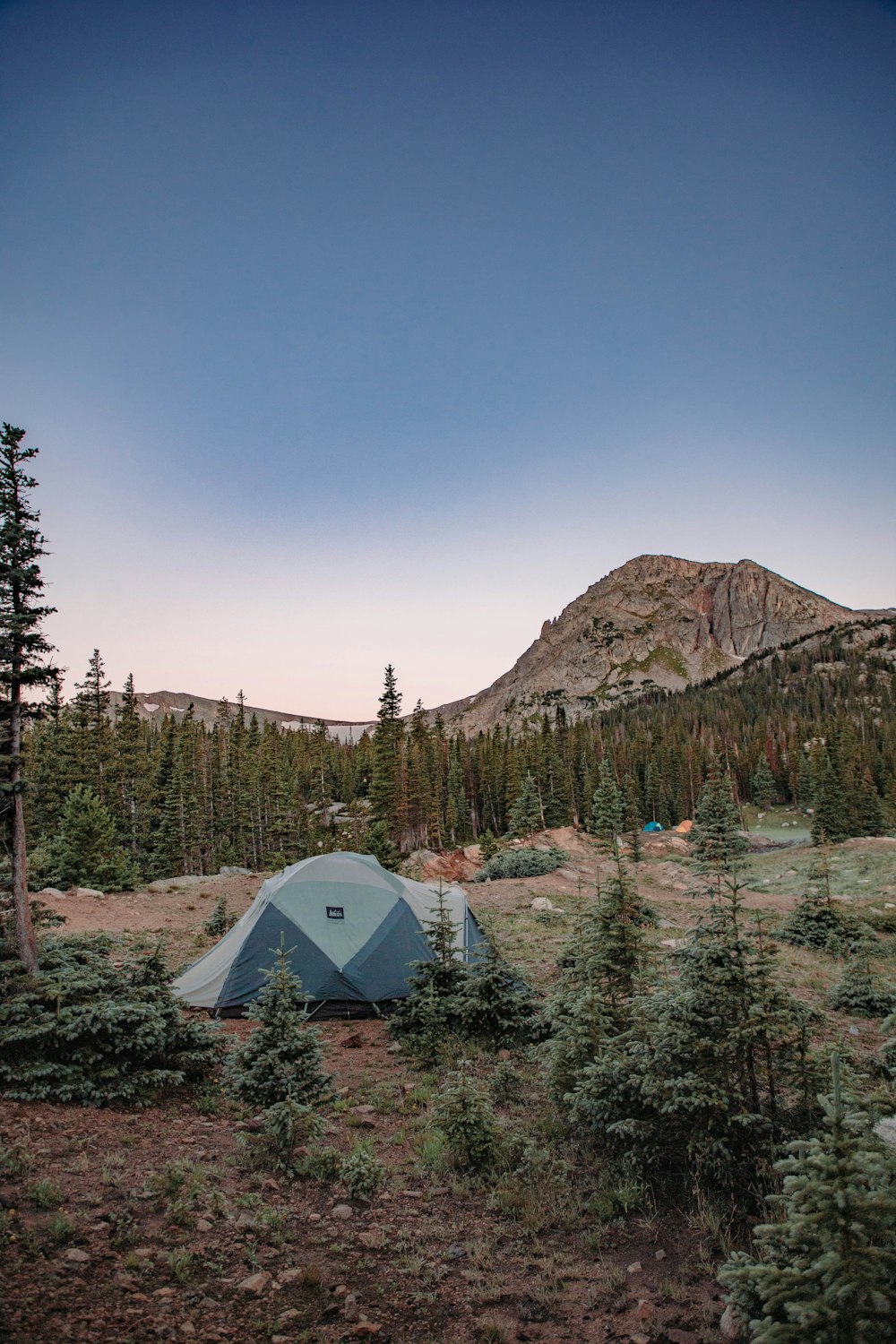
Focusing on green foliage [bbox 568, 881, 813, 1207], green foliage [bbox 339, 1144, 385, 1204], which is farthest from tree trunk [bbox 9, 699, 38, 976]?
green foliage [bbox 568, 881, 813, 1207]

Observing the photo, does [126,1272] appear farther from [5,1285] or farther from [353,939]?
[353,939]

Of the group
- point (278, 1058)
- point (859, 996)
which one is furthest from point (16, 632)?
point (859, 996)

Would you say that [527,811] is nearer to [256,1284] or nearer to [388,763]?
[388,763]

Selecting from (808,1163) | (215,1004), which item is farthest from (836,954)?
(808,1163)

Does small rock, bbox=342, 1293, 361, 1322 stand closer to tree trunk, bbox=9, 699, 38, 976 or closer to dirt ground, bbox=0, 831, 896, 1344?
dirt ground, bbox=0, 831, 896, 1344

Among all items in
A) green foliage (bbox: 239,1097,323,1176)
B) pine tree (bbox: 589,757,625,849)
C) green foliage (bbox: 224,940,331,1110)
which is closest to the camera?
green foliage (bbox: 239,1097,323,1176)

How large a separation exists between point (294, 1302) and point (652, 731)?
122 m

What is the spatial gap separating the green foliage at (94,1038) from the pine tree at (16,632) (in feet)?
7.30

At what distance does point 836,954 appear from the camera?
17828 mm

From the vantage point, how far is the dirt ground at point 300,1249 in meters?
4.69

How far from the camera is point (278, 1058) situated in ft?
26.3

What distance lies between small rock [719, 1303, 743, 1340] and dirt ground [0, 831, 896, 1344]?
7 centimetres

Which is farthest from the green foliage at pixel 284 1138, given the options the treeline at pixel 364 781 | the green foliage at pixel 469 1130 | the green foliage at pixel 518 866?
the green foliage at pixel 518 866

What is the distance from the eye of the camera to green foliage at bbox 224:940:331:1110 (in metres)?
7.91
